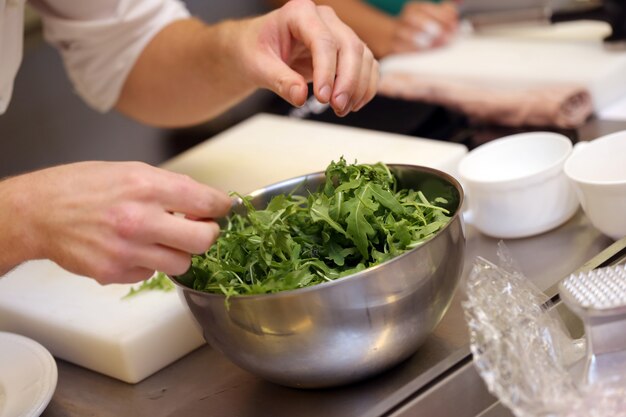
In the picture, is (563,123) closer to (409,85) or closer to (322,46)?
(409,85)

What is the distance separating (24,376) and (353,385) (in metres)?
0.38

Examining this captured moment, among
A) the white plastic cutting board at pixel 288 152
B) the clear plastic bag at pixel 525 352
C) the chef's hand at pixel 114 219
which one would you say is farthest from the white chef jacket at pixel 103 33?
the clear plastic bag at pixel 525 352

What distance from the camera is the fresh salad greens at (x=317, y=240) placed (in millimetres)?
872

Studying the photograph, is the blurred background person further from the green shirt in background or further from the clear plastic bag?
the clear plastic bag

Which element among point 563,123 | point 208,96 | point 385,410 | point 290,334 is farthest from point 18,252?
point 563,123

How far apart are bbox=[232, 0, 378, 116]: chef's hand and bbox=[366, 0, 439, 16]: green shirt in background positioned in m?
1.30

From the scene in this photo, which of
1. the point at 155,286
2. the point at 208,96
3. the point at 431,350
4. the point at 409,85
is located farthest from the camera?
the point at 409,85

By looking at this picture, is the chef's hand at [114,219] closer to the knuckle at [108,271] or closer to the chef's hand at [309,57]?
the knuckle at [108,271]

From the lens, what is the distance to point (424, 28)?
2.03 metres

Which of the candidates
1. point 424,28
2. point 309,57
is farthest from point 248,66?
point 424,28

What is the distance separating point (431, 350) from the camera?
95 centimetres

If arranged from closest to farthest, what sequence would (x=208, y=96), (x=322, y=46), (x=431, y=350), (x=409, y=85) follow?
(x=431, y=350) < (x=322, y=46) < (x=208, y=96) < (x=409, y=85)

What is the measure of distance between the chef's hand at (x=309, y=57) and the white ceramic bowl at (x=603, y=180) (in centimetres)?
27

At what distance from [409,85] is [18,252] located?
107cm
